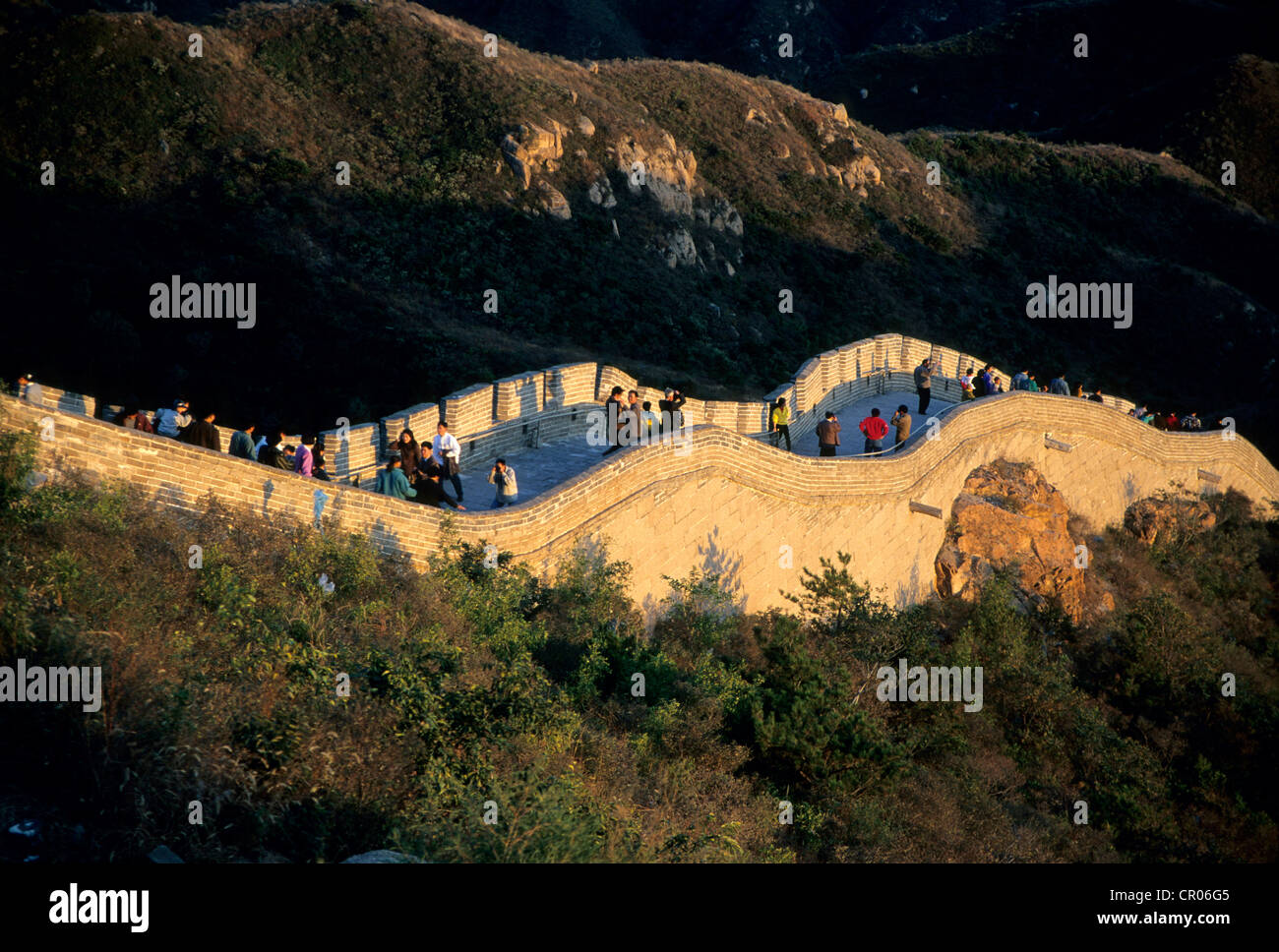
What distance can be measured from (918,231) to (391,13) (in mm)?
23822

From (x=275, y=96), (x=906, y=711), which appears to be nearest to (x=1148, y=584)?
(x=906, y=711)

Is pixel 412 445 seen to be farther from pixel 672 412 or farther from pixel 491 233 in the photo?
pixel 491 233

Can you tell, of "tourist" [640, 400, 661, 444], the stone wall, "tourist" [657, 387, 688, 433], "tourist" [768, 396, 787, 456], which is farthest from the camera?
"tourist" [768, 396, 787, 456]

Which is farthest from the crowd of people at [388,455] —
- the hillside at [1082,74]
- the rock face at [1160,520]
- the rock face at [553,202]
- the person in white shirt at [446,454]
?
the hillside at [1082,74]

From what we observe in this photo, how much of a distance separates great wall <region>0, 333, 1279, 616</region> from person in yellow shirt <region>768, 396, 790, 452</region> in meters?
0.33

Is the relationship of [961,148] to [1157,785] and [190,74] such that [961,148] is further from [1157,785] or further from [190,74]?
[1157,785]

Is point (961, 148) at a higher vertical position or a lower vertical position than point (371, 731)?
higher

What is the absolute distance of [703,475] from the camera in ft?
50.8

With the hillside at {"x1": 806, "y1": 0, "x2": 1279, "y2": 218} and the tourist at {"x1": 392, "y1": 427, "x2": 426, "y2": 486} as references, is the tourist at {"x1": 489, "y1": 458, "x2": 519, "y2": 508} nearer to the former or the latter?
the tourist at {"x1": 392, "y1": 427, "x2": 426, "y2": 486}

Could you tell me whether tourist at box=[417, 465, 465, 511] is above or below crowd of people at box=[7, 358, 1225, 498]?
below

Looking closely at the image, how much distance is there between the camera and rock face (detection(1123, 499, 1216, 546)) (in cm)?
2475

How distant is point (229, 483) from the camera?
36.7 feet

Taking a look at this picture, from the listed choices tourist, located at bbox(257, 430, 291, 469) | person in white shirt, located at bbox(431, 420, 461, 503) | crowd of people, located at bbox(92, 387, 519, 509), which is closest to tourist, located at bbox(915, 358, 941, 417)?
crowd of people, located at bbox(92, 387, 519, 509)

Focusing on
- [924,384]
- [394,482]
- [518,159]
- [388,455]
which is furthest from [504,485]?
[518,159]
